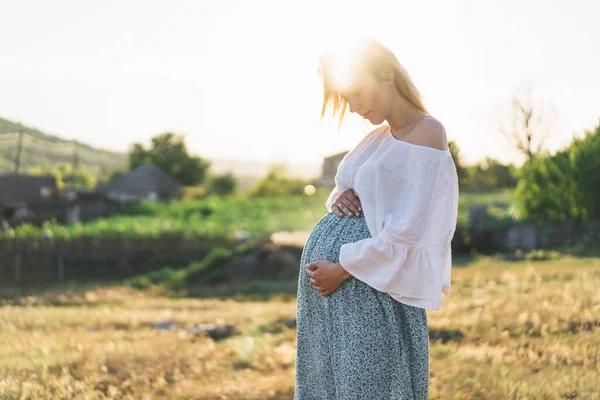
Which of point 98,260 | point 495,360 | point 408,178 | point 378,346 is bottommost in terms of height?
point 98,260

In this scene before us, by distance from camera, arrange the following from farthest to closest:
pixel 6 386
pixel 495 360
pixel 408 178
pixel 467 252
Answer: pixel 467 252 → pixel 495 360 → pixel 6 386 → pixel 408 178

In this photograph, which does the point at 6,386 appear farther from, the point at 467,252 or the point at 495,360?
the point at 467,252

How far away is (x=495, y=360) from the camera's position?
570 centimetres

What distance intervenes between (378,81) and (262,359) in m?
4.37

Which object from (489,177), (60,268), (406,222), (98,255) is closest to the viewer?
(406,222)

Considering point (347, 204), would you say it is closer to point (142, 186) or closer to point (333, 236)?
point (333, 236)

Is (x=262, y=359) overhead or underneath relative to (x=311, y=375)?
underneath

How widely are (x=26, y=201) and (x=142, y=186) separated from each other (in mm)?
23841

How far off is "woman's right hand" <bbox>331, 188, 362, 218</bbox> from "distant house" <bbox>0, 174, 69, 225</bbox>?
50249mm

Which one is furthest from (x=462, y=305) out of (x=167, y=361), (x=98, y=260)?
(x=98, y=260)

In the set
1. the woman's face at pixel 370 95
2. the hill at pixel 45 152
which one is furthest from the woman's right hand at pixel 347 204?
the hill at pixel 45 152

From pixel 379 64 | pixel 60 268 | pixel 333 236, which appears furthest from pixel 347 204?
pixel 60 268

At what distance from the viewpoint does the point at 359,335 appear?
3.34 metres

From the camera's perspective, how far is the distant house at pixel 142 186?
75688 millimetres
